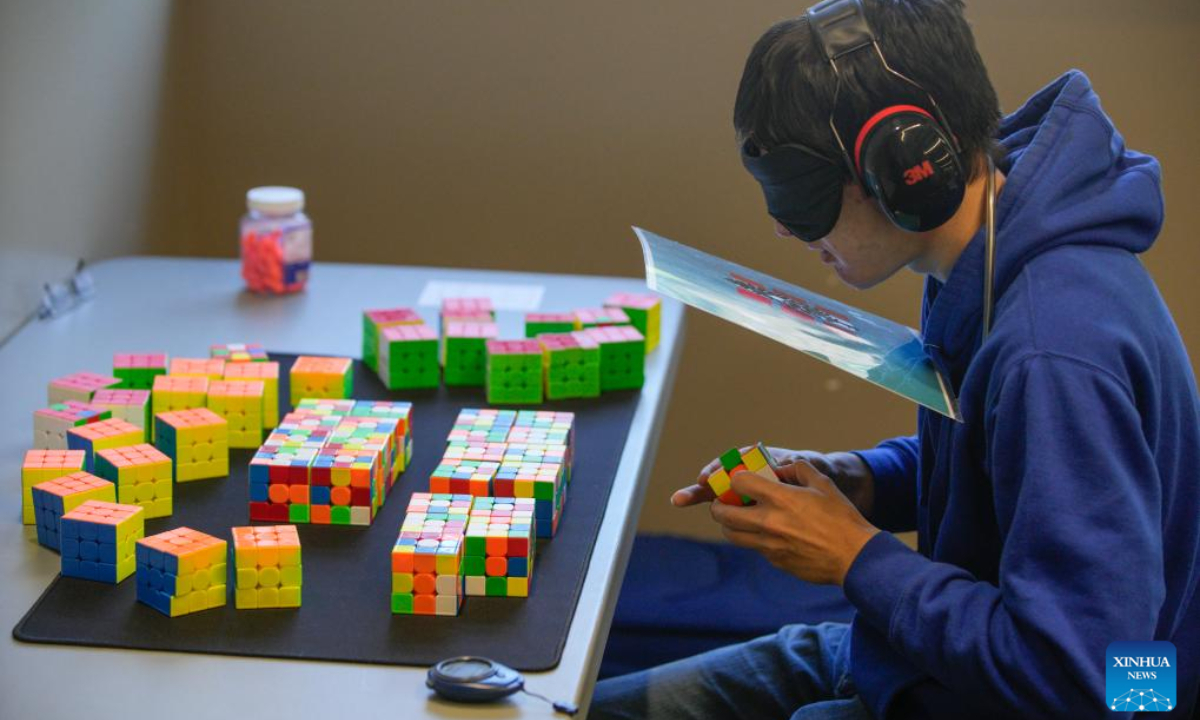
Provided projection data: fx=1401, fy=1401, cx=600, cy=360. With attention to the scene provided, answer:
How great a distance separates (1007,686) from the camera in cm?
124

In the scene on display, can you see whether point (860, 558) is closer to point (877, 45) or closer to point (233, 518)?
point (877, 45)

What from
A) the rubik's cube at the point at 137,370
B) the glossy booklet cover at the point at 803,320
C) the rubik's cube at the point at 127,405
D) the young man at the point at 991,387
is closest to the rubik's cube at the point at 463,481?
the young man at the point at 991,387

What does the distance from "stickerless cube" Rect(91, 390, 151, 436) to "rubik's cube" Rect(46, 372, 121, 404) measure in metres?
0.04

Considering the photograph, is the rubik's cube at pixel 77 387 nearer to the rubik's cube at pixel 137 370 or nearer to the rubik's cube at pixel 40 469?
the rubik's cube at pixel 137 370

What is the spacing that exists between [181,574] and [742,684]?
2.42ft

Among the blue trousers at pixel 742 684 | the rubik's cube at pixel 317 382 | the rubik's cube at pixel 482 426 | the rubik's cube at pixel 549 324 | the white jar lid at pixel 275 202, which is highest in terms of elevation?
the white jar lid at pixel 275 202

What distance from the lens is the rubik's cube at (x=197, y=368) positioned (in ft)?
6.43

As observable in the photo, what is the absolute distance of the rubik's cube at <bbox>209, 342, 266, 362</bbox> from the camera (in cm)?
207

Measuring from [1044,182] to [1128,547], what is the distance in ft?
1.28

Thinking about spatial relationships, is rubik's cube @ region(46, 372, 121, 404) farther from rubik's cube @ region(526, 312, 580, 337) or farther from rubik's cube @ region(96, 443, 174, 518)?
rubik's cube @ region(526, 312, 580, 337)

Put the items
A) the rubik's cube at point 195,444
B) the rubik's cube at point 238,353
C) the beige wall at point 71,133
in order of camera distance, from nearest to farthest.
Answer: the rubik's cube at point 195,444
the rubik's cube at point 238,353
the beige wall at point 71,133

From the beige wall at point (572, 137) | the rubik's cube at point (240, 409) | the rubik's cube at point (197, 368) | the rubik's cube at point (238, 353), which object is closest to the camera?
the rubik's cube at point (240, 409)

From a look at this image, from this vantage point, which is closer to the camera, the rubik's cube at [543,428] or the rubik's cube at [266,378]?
the rubik's cube at [543,428]

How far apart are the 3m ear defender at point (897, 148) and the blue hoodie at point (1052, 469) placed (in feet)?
0.22
